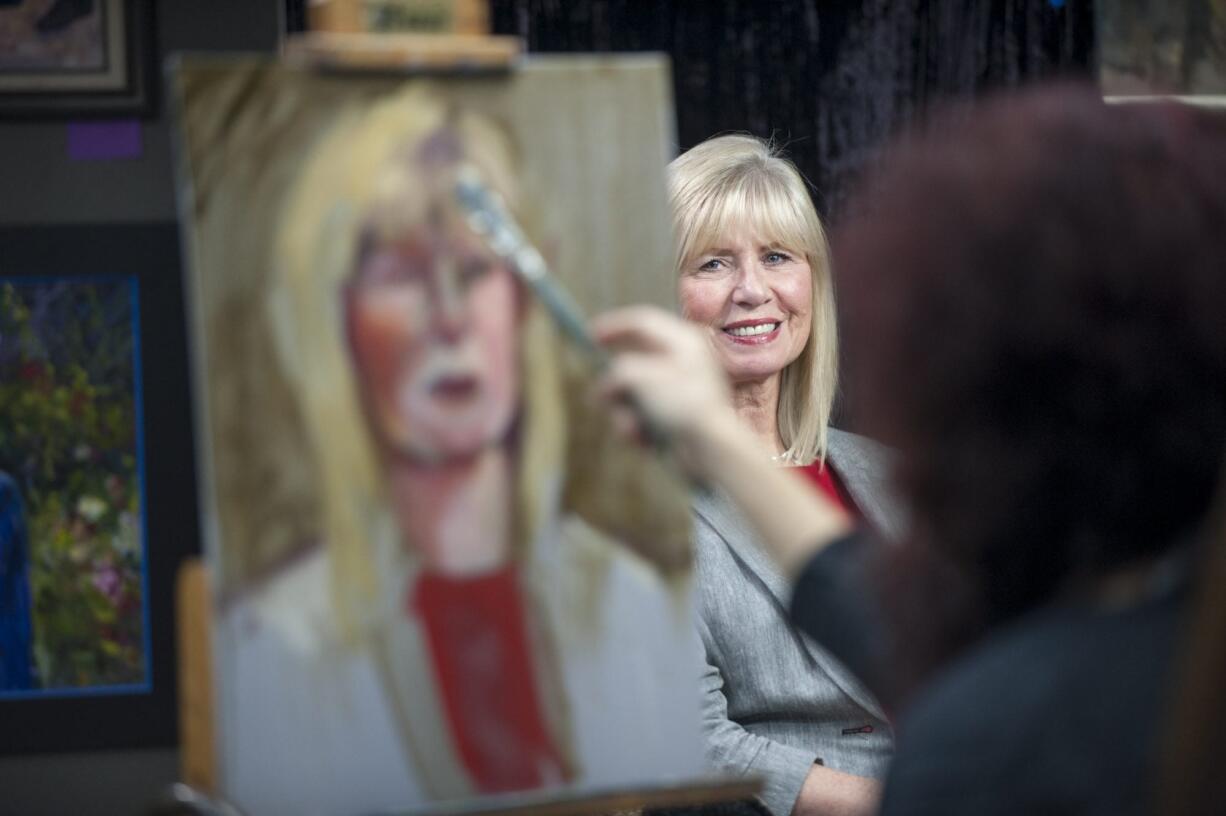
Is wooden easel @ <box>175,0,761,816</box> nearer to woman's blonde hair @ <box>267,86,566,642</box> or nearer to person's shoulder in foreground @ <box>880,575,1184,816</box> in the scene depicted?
woman's blonde hair @ <box>267,86,566,642</box>

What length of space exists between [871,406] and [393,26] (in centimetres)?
62

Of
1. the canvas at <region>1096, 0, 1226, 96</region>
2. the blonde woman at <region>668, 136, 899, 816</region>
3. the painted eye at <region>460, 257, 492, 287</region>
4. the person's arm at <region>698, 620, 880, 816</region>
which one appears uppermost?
the canvas at <region>1096, 0, 1226, 96</region>

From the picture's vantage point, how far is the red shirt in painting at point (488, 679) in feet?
4.34

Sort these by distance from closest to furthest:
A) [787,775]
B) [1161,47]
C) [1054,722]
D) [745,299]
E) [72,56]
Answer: [1054,722] < [787,775] < [72,56] < [745,299] < [1161,47]

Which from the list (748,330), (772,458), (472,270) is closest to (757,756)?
(772,458)

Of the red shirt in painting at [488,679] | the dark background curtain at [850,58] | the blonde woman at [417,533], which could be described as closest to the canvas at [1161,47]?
the dark background curtain at [850,58]

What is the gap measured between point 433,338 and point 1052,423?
1.98 feet

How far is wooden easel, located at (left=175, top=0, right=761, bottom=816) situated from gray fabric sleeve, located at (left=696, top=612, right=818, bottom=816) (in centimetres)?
54

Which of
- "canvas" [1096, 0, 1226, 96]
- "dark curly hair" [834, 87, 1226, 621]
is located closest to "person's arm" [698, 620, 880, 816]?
"dark curly hair" [834, 87, 1226, 621]

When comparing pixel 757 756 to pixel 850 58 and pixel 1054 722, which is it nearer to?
pixel 1054 722

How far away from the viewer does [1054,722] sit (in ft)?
2.93

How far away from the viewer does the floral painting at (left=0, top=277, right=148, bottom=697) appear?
210cm

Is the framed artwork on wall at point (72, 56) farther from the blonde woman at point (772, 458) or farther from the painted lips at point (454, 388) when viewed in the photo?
the painted lips at point (454, 388)

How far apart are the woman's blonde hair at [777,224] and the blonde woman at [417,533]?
0.88 m
